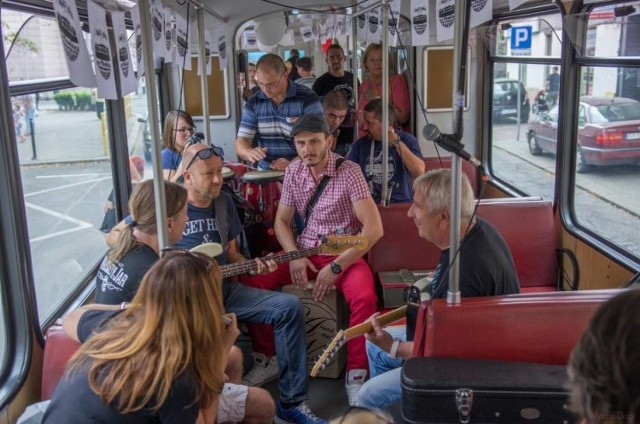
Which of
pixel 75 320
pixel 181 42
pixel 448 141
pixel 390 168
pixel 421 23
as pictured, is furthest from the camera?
pixel 390 168

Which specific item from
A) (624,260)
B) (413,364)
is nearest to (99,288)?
(413,364)

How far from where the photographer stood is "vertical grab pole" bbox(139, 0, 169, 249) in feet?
7.72

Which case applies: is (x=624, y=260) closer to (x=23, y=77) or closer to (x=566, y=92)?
(x=566, y=92)

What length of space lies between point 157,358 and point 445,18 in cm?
254

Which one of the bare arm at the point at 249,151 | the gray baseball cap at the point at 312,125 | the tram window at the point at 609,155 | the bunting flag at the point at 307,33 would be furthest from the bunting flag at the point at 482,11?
the bunting flag at the point at 307,33

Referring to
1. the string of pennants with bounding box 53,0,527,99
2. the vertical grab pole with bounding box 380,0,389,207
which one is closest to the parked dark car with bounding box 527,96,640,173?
the string of pennants with bounding box 53,0,527,99

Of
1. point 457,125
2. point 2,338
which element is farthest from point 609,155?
point 2,338

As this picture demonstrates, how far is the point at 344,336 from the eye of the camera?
8.66 feet

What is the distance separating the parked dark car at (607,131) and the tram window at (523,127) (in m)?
0.32

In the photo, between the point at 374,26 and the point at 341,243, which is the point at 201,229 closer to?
the point at 341,243

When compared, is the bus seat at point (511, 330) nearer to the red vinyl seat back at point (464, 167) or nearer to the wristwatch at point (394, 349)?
the wristwatch at point (394, 349)

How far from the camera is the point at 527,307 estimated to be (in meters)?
2.25

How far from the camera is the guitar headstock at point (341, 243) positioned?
3.75 m

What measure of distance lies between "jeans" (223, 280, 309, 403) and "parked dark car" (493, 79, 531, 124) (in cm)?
356
